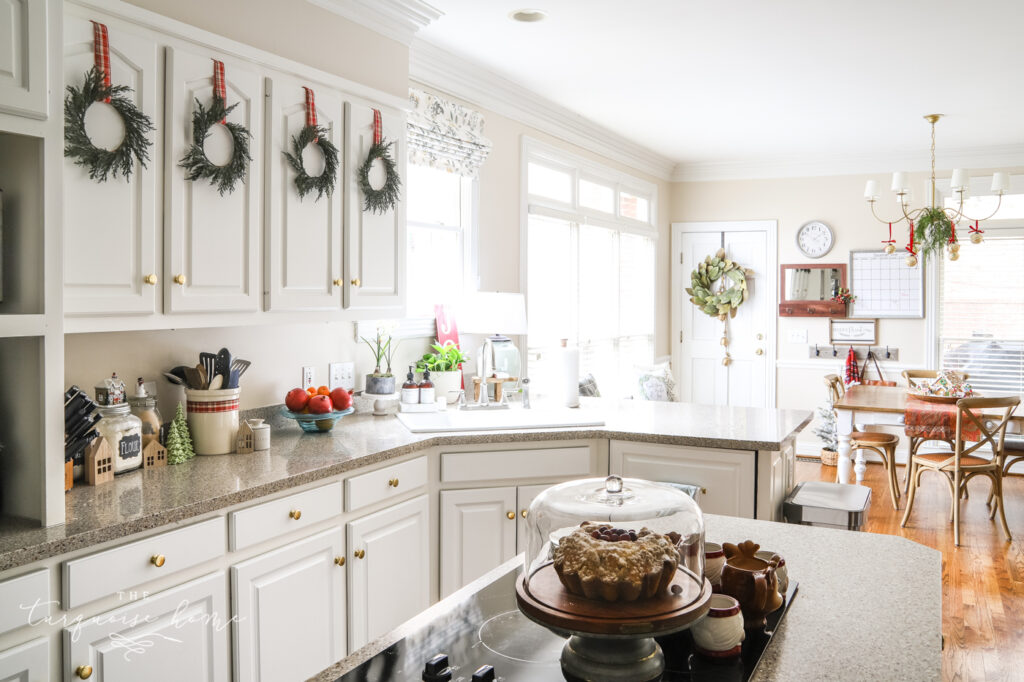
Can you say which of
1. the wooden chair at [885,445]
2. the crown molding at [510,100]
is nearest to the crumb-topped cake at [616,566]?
the crown molding at [510,100]

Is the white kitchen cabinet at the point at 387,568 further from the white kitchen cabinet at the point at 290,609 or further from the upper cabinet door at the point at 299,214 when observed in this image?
the upper cabinet door at the point at 299,214

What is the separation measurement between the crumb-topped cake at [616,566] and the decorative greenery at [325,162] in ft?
6.59

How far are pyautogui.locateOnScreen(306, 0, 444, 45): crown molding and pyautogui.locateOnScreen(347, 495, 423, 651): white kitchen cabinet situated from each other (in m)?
1.93

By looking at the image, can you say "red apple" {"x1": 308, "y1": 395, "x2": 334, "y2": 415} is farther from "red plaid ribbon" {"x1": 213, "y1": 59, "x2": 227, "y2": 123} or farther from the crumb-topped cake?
the crumb-topped cake

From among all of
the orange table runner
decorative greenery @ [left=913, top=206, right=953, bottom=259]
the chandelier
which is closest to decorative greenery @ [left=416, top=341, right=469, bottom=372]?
the orange table runner

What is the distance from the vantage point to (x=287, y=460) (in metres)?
2.56

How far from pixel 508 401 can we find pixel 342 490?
4.42ft

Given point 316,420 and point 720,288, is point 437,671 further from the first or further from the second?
point 720,288

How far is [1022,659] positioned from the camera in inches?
126

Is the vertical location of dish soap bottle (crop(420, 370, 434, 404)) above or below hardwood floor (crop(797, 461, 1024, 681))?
above

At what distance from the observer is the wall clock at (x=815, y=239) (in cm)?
712

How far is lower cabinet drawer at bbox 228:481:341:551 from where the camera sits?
85.8 inches

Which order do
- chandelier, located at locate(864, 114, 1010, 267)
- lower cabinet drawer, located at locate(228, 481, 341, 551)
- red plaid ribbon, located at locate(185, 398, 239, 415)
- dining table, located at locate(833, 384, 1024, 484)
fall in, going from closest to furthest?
lower cabinet drawer, located at locate(228, 481, 341, 551) → red plaid ribbon, located at locate(185, 398, 239, 415) → dining table, located at locate(833, 384, 1024, 484) → chandelier, located at locate(864, 114, 1010, 267)

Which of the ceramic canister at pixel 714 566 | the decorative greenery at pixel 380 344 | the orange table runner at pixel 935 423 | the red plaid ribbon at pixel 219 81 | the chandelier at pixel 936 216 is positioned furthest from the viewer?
the chandelier at pixel 936 216
